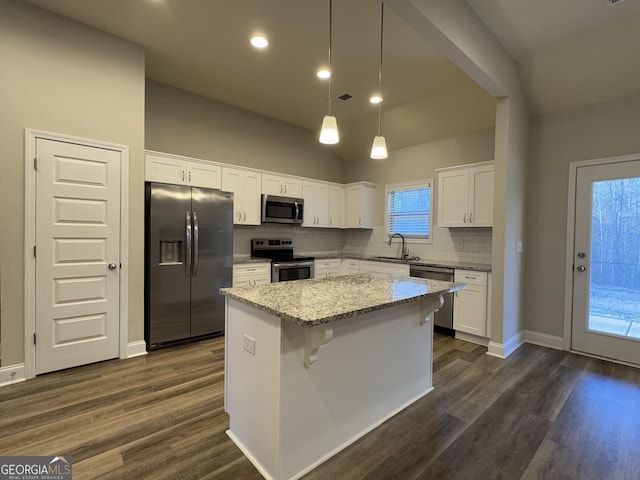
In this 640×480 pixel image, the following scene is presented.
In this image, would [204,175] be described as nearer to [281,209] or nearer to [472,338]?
[281,209]

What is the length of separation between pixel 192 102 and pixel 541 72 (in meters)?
4.33

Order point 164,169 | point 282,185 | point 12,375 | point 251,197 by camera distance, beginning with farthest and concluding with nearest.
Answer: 1. point 282,185
2. point 251,197
3. point 164,169
4. point 12,375

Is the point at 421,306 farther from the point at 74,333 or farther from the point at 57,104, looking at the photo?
the point at 57,104

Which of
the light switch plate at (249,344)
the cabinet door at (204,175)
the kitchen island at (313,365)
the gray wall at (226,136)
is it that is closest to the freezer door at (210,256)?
the cabinet door at (204,175)

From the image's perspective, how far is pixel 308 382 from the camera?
5.70ft

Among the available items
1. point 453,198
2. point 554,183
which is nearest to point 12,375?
point 453,198

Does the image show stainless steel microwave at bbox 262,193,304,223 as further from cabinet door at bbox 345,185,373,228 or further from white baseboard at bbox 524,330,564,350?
white baseboard at bbox 524,330,564,350

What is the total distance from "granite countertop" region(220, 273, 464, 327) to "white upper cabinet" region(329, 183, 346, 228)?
3.17m

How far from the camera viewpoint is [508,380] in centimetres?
288

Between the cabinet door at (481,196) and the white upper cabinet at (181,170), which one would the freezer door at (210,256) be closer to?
the white upper cabinet at (181,170)

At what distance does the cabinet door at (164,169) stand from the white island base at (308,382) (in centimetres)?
249

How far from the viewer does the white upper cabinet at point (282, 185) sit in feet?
15.7

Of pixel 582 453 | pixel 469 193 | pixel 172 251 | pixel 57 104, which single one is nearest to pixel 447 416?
pixel 582 453

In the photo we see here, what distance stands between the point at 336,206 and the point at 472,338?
315 cm
